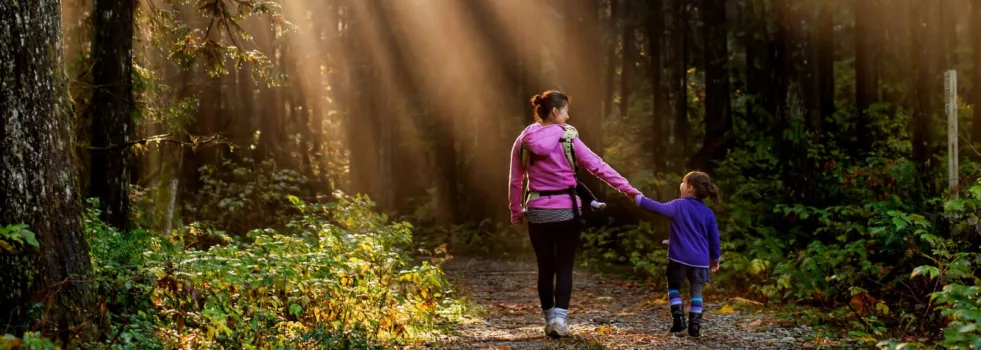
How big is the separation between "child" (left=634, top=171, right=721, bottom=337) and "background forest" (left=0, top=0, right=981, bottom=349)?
1225mm

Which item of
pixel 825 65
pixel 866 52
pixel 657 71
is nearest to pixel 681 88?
pixel 657 71

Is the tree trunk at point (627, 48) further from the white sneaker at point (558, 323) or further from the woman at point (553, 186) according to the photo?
the white sneaker at point (558, 323)

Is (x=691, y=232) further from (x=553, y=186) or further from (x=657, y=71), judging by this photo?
(x=657, y=71)

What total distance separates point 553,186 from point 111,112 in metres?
6.48

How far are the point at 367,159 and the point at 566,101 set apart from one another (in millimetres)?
23668

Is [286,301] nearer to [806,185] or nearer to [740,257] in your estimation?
[740,257]

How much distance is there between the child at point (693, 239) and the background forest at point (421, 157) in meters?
1.23

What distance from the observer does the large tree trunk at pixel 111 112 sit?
11.7 meters

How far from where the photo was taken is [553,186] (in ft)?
26.3

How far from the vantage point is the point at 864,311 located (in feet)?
28.9

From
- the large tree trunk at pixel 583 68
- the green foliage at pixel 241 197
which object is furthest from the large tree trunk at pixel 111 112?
the large tree trunk at pixel 583 68

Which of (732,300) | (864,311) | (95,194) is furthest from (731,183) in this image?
(95,194)

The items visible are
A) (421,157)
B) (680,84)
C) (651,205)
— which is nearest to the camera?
(651,205)

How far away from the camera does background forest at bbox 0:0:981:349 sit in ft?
20.7
